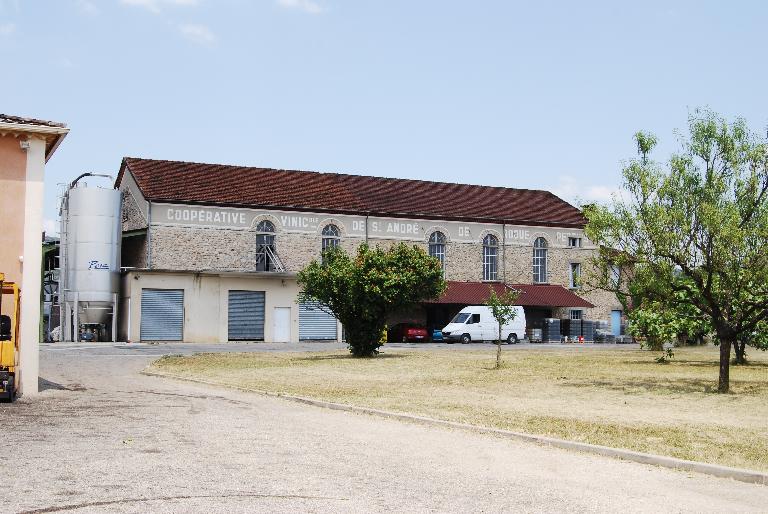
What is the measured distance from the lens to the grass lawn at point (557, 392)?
1305 cm

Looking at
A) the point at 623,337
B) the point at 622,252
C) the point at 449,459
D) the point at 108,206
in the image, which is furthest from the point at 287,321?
the point at 449,459

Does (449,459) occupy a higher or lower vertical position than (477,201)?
lower

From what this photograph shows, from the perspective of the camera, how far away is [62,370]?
26.2m

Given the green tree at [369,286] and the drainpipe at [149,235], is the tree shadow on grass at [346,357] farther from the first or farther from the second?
the drainpipe at [149,235]

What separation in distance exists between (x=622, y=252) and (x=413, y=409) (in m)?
7.91

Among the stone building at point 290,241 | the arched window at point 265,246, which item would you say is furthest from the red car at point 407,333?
the arched window at point 265,246

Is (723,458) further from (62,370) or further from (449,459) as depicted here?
(62,370)

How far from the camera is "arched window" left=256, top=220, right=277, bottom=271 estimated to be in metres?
52.2

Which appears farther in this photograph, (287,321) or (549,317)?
(549,317)

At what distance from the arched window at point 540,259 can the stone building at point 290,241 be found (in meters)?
0.07

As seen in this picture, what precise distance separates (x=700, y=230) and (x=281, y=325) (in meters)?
33.6

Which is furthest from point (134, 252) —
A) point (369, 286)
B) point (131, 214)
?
point (369, 286)

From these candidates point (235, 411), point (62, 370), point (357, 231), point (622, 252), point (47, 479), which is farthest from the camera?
point (357, 231)

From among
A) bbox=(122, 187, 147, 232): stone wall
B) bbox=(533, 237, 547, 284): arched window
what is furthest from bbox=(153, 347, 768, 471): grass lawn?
bbox=(533, 237, 547, 284): arched window
